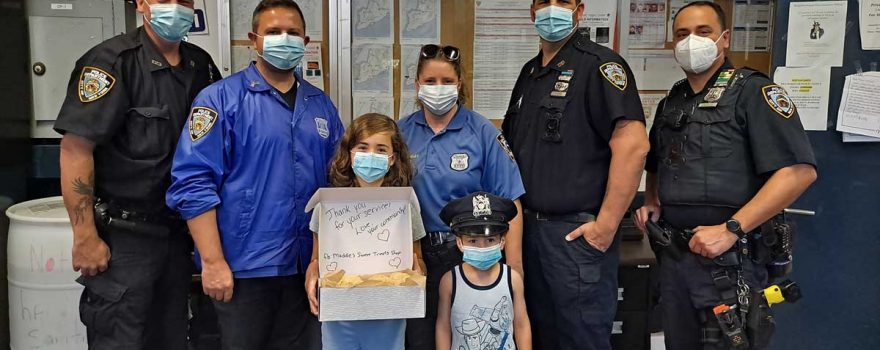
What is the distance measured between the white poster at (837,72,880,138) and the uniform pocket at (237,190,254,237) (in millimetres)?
2383

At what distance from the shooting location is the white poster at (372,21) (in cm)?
293

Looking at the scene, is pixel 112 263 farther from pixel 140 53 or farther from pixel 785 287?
pixel 785 287

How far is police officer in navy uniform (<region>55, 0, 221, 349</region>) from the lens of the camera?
184cm

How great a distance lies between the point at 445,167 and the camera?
6.49 ft

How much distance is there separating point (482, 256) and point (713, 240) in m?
0.74

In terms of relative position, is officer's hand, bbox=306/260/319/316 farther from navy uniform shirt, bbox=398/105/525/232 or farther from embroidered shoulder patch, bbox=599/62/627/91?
embroidered shoulder patch, bbox=599/62/627/91

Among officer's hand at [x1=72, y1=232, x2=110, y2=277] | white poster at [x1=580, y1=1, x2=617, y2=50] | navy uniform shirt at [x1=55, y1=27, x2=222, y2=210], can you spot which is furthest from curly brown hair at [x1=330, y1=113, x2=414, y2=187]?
white poster at [x1=580, y1=1, x2=617, y2=50]

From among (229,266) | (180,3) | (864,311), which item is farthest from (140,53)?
(864,311)

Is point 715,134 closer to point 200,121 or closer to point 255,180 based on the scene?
point 255,180

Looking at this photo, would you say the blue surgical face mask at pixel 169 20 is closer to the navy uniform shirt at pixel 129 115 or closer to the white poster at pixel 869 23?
the navy uniform shirt at pixel 129 115

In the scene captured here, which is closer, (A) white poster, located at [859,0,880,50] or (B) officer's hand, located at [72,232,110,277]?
(B) officer's hand, located at [72,232,110,277]

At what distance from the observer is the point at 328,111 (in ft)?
6.75

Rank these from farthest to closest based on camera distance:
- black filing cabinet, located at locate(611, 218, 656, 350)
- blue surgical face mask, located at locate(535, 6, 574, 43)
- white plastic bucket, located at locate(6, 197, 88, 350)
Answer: black filing cabinet, located at locate(611, 218, 656, 350), white plastic bucket, located at locate(6, 197, 88, 350), blue surgical face mask, located at locate(535, 6, 574, 43)

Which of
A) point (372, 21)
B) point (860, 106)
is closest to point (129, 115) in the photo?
point (372, 21)
